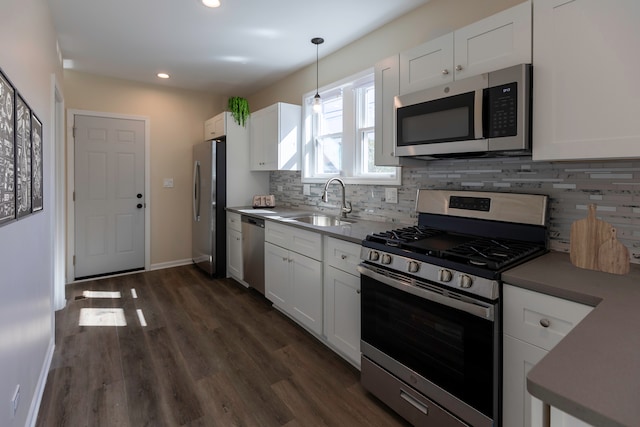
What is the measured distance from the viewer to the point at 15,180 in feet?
4.52

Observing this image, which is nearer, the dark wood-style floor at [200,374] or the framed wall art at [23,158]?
the framed wall art at [23,158]

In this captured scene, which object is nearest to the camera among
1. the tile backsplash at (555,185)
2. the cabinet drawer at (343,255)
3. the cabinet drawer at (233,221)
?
the tile backsplash at (555,185)

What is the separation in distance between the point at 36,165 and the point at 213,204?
2.20m

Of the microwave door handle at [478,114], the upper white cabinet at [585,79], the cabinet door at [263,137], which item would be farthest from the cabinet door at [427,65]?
the cabinet door at [263,137]

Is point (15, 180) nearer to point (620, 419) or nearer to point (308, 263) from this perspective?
point (308, 263)

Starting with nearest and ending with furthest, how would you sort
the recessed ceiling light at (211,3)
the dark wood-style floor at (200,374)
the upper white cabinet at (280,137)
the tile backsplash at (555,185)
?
the tile backsplash at (555,185), the dark wood-style floor at (200,374), the recessed ceiling light at (211,3), the upper white cabinet at (280,137)

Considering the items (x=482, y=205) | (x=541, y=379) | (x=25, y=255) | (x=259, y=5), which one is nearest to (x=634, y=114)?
(x=482, y=205)

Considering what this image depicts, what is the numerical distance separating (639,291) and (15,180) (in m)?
2.42

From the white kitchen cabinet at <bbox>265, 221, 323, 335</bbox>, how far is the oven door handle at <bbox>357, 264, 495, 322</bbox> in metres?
0.65

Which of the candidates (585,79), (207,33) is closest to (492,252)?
(585,79)

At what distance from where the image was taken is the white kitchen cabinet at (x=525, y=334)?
3.93 ft

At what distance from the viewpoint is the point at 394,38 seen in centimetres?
264

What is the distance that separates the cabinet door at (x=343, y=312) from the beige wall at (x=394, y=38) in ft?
5.94

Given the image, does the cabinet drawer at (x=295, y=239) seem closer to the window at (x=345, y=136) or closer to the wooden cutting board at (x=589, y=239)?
the window at (x=345, y=136)
